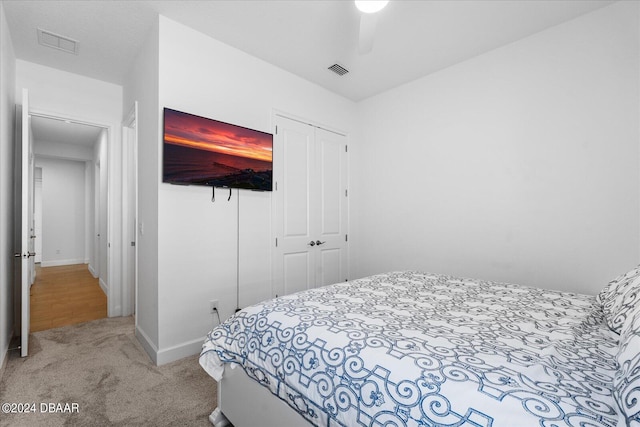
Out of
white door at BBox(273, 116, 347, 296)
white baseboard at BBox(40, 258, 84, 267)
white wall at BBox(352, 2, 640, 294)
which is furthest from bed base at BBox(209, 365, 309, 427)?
white baseboard at BBox(40, 258, 84, 267)

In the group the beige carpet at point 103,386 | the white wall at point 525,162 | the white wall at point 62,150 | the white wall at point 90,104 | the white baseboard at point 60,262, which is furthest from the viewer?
the white baseboard at point 60,262

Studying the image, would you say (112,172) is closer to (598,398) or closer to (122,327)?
(122,327)

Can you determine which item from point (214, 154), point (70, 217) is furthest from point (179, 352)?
point (70, 217)

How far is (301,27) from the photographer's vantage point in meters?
2.46

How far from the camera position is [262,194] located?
2957mm

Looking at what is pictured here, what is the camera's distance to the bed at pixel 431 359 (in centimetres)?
78

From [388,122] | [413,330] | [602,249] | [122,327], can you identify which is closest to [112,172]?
[122,327]

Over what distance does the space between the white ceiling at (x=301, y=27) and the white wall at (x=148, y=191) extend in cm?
26

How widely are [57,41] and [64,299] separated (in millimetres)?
3268

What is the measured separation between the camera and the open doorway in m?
4.29

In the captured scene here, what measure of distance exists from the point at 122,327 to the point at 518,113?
4.31m

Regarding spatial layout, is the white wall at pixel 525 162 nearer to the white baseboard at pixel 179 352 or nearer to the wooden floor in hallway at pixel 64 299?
the white baseboard at pixel 179 352

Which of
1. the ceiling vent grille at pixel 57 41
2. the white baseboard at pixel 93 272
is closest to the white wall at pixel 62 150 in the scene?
the white baseboard at pixel 93 272

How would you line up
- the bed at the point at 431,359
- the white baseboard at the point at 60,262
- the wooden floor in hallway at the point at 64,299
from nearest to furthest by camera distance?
the bed at the point at 431,359 < the wooden floor in hallway at the point at 64,299 < the white baseboard at the point at 60,262
